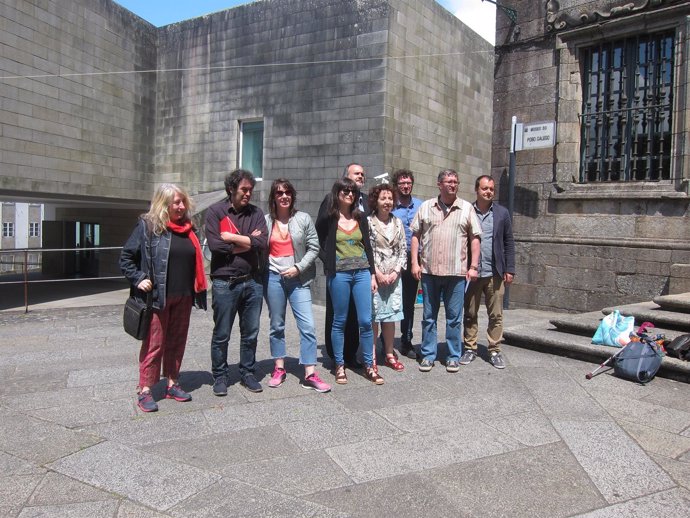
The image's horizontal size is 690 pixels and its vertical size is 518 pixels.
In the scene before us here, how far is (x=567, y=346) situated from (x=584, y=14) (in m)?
5.31

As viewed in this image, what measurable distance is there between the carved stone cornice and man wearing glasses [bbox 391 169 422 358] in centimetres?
465

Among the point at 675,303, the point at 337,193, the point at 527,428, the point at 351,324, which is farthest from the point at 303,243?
the point at 675,303

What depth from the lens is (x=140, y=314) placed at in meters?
4.19

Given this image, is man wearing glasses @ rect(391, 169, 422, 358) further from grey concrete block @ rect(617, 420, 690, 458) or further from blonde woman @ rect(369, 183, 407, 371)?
grey concrete block @ rect(617, 420, 690, 458)

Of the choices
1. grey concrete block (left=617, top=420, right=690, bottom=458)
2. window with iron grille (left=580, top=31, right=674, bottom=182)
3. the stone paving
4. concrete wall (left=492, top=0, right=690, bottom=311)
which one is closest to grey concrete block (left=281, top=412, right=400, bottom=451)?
the stone paving

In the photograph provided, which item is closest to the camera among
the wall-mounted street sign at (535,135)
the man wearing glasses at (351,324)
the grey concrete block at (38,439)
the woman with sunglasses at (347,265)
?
the grey concrete block at (38,439)

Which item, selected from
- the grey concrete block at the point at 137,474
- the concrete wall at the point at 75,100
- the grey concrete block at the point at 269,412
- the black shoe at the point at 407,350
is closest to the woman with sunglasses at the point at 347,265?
the grey concrete block at the point at 269,412

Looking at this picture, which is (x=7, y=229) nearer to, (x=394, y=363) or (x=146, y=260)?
(x=146, y=260)

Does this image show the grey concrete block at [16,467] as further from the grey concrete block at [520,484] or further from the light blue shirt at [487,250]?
the light blue shirt at [487,250]

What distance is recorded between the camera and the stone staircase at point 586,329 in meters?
5.84

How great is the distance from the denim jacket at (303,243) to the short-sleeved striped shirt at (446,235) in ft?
3.79

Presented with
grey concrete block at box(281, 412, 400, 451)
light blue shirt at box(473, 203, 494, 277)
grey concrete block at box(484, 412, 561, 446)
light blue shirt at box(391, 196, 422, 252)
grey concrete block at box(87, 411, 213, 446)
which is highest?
light blue shirt at box(391, 196, 422, 252)

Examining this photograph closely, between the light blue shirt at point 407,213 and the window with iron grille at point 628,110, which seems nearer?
the light blue shirt at point 407,213

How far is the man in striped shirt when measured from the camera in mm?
5383
